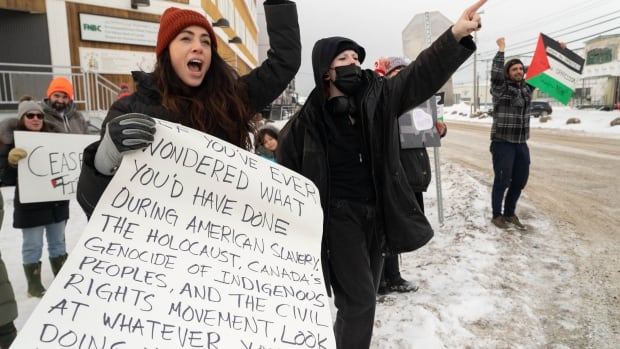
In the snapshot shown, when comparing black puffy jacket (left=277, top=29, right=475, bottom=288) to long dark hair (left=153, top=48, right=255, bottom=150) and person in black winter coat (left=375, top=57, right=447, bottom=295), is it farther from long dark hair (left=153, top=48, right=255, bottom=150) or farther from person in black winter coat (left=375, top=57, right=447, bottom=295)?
person in black winter coat (left=375, top=57, right=447, bottom=295)

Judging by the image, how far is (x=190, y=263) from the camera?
1.38 metres

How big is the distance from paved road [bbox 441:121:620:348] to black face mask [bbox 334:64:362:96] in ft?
7.38

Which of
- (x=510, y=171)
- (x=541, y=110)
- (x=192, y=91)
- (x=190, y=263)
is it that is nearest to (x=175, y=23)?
(x=192, y=91)

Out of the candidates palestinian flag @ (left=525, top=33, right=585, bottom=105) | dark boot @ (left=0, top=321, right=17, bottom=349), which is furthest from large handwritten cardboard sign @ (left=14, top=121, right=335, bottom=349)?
palestinian flag @ (left=525, top=33, right=585, bottom=105)

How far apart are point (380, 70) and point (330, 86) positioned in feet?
8.16

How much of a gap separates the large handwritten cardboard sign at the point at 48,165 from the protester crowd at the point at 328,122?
4.87 feet

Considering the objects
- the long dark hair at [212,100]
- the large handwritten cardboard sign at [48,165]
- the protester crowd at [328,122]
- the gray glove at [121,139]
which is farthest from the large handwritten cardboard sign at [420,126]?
the large handwritten cardboard sign at [48,165]

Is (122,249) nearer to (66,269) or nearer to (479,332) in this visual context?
(66,269)

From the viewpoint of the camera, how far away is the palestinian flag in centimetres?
556

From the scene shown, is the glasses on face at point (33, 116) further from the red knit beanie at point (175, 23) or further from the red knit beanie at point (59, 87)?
the red knit beanie at point (175, 23)

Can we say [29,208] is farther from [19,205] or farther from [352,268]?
[352,268]

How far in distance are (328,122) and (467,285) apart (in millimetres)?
2243

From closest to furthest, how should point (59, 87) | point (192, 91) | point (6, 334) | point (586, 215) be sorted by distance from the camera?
point (192, 91) < point (6, 334) < point (59, 87) < point (586, 215)

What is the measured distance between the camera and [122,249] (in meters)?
1.33
